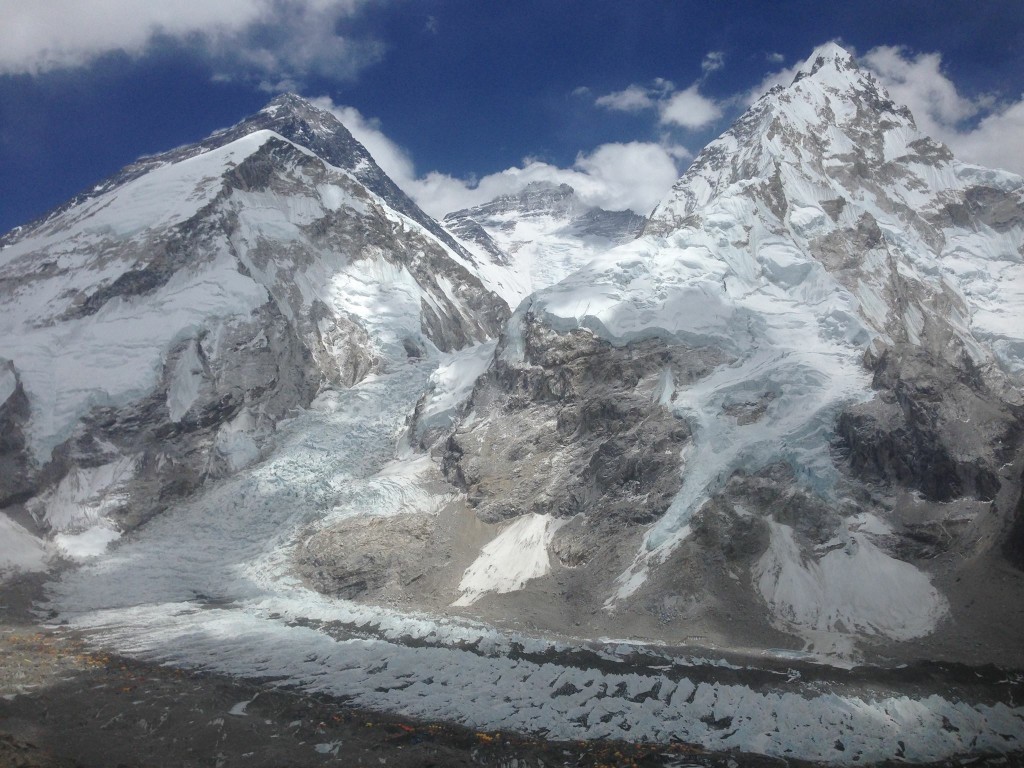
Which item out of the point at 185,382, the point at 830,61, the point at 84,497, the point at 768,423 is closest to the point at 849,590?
the point at 768,423

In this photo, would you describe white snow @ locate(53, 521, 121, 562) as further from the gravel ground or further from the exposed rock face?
the exposed rock face

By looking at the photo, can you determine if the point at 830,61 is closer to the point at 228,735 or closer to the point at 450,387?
the point at 450,387

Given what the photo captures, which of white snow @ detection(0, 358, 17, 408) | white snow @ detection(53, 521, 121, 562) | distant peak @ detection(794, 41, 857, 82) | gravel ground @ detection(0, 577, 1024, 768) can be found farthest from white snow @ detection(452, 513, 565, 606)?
distant peak @ detection(794, 41, 857, 82)

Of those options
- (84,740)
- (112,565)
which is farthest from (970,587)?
Answer: (112,565)

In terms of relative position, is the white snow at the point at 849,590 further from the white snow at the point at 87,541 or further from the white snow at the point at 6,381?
the white snow at the point at 6,381

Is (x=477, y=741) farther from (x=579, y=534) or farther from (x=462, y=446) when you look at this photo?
(x=462, y=446)

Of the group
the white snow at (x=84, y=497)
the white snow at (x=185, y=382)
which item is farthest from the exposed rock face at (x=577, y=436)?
the white snow at (x=84, y=497)
